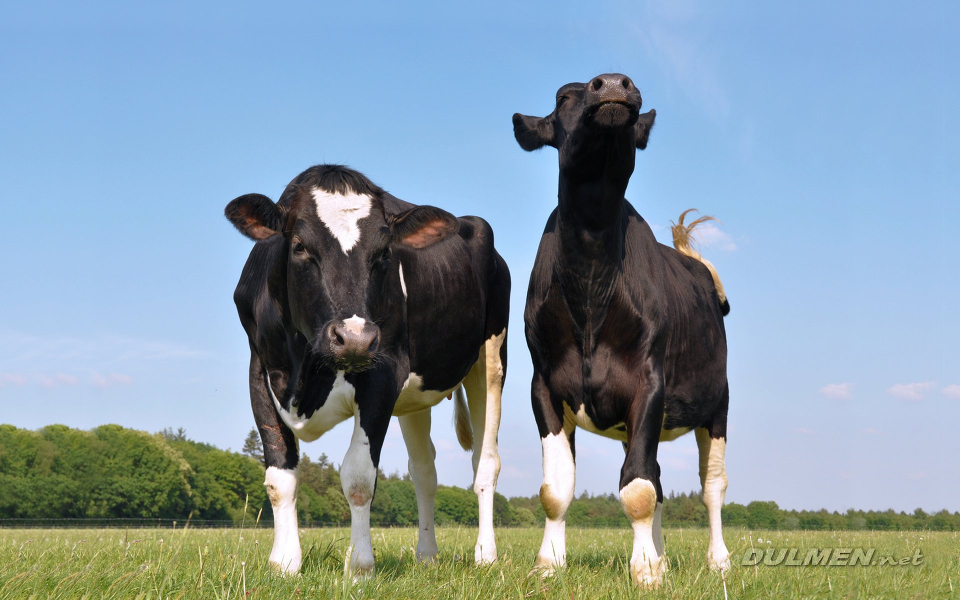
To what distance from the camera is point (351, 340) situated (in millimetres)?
5164

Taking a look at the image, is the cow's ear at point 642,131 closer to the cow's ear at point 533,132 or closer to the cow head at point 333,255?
the cow's ear at point 533,132

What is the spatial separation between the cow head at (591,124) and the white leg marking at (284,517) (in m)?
2.98

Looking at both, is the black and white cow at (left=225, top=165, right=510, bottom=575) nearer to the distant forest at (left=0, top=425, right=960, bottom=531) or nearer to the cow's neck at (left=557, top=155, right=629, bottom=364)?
the cow's neck at (left=557, top=155, right=629, bottom=364)

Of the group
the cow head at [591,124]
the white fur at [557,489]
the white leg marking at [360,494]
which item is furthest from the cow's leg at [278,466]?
the cow head at [591,124]

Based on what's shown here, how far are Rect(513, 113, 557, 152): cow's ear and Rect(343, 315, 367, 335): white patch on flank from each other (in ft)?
6.71

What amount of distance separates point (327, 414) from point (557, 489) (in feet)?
5.79

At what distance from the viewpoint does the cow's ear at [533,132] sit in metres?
6.26

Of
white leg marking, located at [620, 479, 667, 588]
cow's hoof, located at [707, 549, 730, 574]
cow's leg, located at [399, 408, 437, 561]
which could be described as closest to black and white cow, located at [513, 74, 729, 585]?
white leg marking, located at [620, 479, 667, 588]

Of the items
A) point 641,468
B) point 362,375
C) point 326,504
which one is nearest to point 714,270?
point 641,468

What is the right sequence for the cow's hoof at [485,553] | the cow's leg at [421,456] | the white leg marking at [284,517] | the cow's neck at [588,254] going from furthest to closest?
the cow's leg at [421,456], the cow's hoof at [485,553], the cow's neck at [588,254], the white leg marking at [284,517]

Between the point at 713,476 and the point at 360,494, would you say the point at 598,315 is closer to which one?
the point at 360,494

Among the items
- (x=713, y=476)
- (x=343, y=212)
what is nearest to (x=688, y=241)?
(x=713, y=476)

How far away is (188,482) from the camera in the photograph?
8806cm

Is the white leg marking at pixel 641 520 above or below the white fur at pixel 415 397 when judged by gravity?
below
